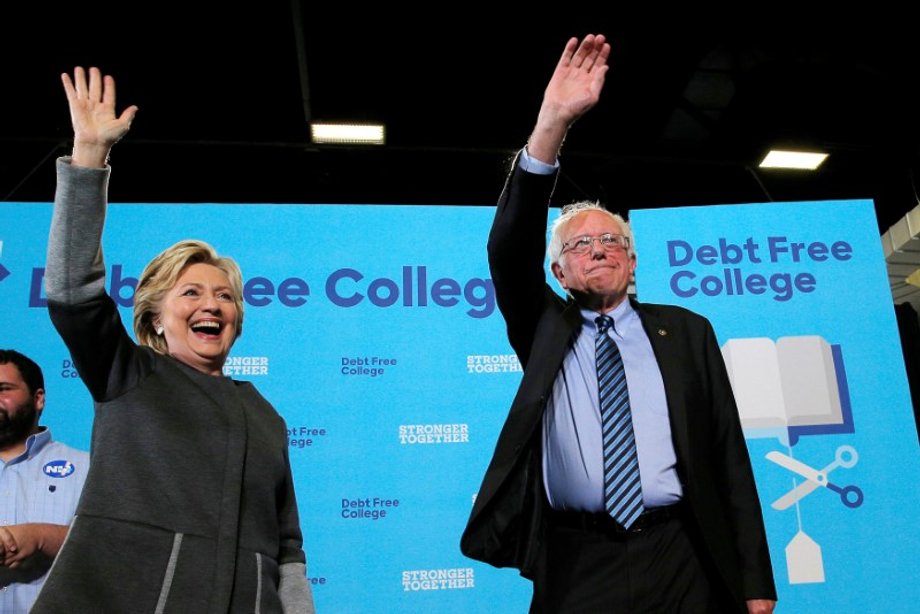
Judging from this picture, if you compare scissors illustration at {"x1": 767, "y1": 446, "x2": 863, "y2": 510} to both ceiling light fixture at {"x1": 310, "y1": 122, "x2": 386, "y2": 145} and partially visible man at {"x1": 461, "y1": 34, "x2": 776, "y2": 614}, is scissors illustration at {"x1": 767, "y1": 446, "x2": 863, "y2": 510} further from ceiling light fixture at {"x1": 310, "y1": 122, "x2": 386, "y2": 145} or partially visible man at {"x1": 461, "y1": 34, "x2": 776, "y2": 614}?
ceiling light fixture at {"x1": 310, "y1": 122, "x2": 386, "y2": 145}

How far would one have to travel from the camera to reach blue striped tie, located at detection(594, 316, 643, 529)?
1.89 metres

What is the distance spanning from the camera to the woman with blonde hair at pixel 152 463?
4.70ft

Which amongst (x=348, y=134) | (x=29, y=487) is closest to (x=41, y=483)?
(x=29, y=487)

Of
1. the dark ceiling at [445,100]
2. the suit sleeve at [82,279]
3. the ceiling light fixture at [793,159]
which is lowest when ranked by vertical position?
the suit sleeve at [82,279]

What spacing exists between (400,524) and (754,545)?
2298mm

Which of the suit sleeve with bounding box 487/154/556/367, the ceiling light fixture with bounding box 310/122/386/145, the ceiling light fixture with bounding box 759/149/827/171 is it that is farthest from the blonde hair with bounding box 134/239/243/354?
the ceiling light fixture with bounding box 759/149/827/171

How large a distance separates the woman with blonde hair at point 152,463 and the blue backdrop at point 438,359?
225 centimetres

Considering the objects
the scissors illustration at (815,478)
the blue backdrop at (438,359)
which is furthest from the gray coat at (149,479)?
the scissors illustration at (815,478)

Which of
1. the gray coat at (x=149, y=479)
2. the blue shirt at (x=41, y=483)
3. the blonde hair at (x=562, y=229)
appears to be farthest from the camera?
the blue shirt at (x=41, y=483)

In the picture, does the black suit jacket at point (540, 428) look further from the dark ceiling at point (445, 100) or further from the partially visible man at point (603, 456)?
the dark ceiling at point (445, 100)

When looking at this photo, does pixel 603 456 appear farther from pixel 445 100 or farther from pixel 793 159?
pixel 793 159

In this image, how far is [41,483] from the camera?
3.12 metres

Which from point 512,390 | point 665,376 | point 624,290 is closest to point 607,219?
point 624,290

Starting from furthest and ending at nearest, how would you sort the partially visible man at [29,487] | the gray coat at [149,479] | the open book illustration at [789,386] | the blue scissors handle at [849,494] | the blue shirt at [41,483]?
the open book illustration at [789,386]
the blue scissors handle at [849,494]
the blue shirt at [41,483]
the partially visible man at [29,487]
the gray coat at [149,479]
